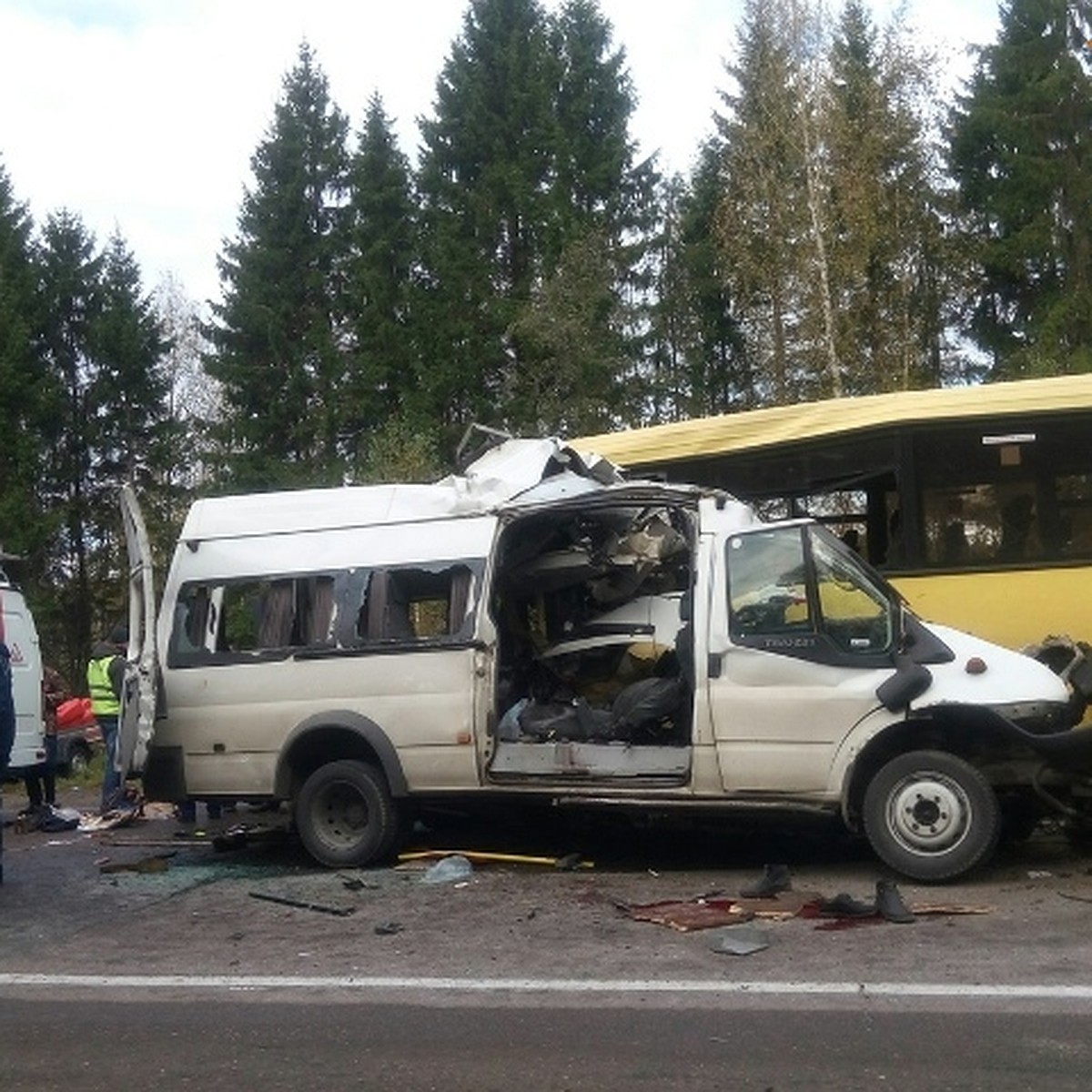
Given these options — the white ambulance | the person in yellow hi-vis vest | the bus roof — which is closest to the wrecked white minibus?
the bus roof

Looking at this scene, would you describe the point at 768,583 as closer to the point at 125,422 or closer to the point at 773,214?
the point at 773,214

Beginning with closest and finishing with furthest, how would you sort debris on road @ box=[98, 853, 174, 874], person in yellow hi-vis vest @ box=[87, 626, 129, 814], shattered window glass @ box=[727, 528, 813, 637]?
shattered window glass @ box=[727, 528, 813, 637] → debris on road @ box=[98, 853, 174, 874] → person in yellow hi-vis vest @ box=[87, 626, 129, 814]

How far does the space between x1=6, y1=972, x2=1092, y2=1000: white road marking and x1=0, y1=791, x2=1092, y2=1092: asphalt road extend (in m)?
0.02

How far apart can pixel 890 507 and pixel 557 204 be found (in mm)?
26635

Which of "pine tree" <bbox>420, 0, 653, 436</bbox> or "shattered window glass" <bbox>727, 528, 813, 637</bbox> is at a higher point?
"pine tree" <bbox>420, 0, 653, 436</bbox>

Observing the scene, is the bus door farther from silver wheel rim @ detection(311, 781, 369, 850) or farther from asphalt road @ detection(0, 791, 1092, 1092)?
silver wheel rim @ detection(311, 781, 369, 850)

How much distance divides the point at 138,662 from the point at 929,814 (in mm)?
5376

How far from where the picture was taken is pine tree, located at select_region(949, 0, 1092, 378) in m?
31.9

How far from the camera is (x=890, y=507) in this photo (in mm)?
11266

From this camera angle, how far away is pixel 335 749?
10836 mm

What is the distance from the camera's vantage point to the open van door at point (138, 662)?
35.4ft

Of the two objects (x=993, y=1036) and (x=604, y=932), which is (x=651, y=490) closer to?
(x=604, y=932)

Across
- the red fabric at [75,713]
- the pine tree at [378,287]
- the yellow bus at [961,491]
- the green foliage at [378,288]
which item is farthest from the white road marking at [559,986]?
the green foliage at [378,288]

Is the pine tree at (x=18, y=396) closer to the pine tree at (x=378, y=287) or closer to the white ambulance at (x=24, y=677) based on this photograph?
the pine tree at (x=378, y=287)
